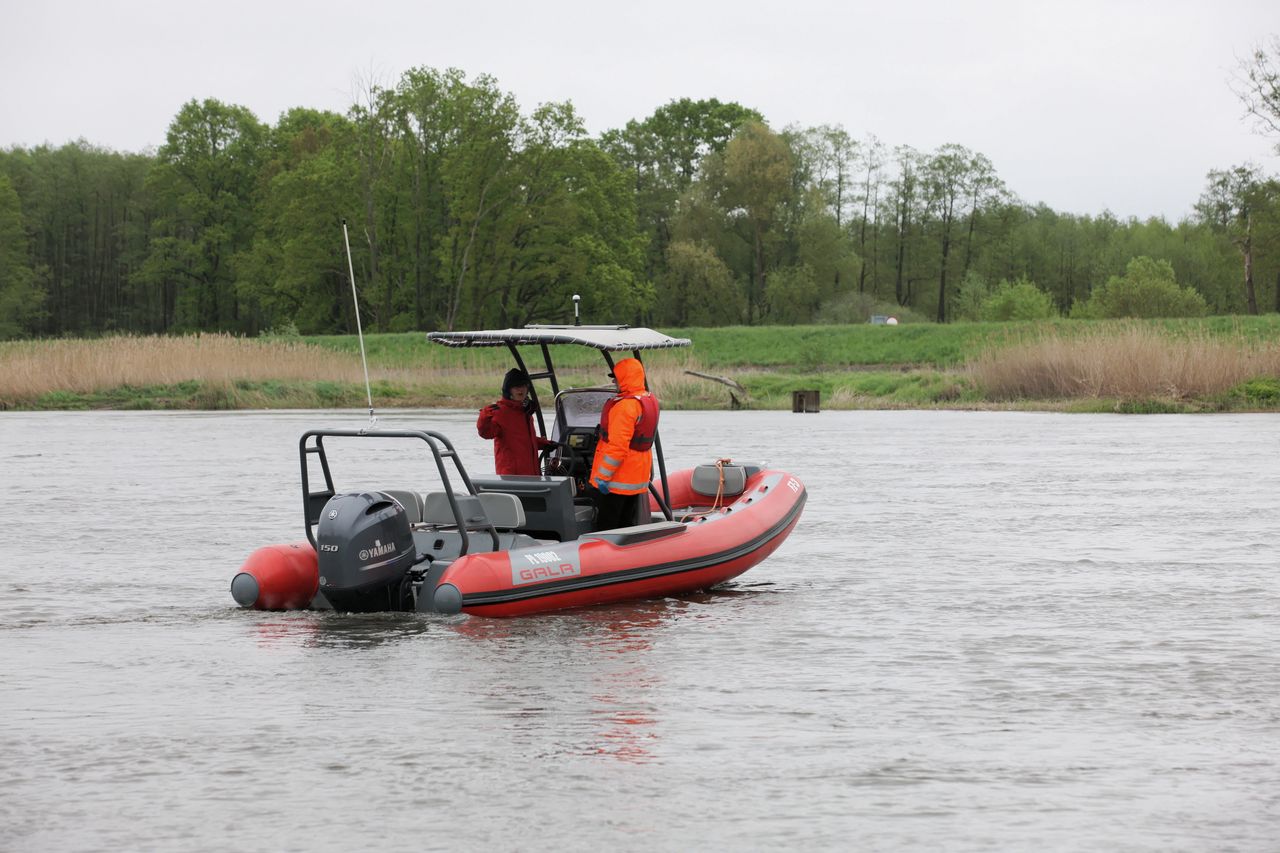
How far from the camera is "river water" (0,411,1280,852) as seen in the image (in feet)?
18.1

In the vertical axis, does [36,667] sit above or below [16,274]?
below

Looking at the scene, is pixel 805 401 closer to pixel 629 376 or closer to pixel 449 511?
pixel 629 376

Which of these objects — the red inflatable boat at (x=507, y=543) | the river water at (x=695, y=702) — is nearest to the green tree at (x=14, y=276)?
the river water at (x=695, y=702)

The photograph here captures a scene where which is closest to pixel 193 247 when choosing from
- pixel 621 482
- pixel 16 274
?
pixel 16 274

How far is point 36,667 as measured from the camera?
834 cm

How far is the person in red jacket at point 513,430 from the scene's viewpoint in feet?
34.6

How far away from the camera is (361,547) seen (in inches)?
356

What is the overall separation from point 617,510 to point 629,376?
0.91 meters

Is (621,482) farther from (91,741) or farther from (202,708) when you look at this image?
(91,741)

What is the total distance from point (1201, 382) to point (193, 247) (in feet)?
168

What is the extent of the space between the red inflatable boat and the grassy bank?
59.9ft

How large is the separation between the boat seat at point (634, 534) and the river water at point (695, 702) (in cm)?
41

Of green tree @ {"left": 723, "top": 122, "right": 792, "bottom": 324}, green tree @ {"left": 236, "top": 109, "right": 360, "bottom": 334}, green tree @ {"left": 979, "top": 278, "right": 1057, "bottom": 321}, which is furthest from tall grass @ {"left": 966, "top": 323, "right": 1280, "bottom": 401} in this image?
green tree @ {"left": 723, "top": 122, "right": 792, "bottom": 324}

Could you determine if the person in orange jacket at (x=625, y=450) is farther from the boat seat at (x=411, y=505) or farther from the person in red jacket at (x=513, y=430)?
the boat seat at (x=411, y=505)
